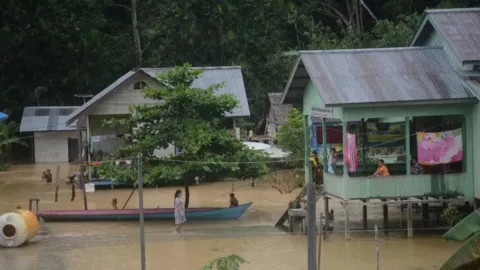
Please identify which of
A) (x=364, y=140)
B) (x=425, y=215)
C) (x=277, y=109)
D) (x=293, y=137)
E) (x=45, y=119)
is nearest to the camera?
(x=425, y=215)

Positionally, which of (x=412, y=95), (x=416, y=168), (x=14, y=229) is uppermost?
(x=412, y=95)

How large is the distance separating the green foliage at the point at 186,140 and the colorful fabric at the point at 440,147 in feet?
18.2

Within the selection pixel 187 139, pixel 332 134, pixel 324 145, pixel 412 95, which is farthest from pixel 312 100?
pixel 187 139

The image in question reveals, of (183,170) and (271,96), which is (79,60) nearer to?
(271,96)

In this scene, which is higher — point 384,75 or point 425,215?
point 384,75

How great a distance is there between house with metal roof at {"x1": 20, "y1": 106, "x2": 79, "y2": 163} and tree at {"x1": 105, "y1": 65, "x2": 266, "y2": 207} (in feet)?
68.1

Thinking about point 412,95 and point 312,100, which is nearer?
point 412,95

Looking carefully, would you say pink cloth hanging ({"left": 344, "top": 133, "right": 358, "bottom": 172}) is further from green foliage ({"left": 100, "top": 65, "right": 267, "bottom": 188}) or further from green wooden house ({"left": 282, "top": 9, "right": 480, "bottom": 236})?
green foliage ({"left": 100, "top": 65, "right": 267, "bottom": 188})

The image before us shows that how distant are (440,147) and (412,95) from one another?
1482 millimetres

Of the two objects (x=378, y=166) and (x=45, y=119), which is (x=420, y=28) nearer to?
(x=378, y=166)

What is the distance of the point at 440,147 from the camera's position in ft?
60.7

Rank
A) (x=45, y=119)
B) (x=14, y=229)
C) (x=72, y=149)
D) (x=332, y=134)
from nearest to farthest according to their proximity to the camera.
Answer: (x=14, y=229) < (x=332, y=134) < (x=45, y=119) < (x=72, y=149)

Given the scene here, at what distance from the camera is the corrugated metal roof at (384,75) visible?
18.2 meters

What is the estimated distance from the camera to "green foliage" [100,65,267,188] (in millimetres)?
21922
